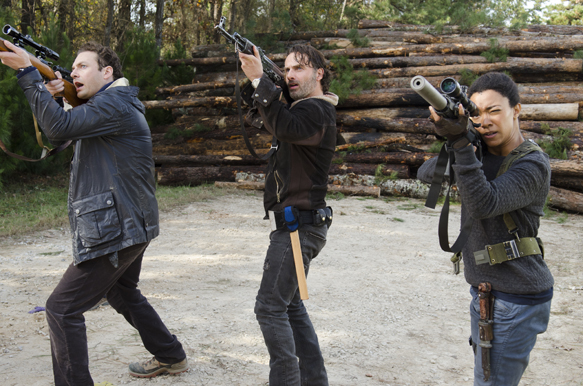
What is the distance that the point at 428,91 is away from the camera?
180cm

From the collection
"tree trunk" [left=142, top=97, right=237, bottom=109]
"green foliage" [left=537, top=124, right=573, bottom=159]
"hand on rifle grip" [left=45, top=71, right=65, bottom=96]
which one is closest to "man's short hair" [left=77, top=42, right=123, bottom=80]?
"hand on rifle grip" [left=45, top=71, right=65, bottom=96]

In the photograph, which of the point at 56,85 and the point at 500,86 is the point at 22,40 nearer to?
the point at 56,85

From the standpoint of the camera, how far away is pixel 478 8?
18.9 metres

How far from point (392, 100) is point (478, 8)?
8.86 meters

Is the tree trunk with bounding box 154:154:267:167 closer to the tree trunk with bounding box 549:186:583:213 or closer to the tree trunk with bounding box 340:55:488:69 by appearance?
the tree trunk with bounding box 340:55:488:69

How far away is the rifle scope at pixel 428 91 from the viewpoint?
179cm

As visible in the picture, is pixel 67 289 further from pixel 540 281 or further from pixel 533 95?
pixel 533 95

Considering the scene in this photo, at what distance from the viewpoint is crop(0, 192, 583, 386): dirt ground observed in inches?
151

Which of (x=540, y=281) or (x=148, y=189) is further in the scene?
(x=148, y=189)

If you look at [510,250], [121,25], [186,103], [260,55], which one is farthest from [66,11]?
[510,250]

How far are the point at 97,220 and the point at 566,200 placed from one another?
10048mm

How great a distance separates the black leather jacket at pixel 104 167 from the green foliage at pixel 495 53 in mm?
12478

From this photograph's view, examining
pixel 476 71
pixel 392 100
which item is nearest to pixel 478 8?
pixel 476 71

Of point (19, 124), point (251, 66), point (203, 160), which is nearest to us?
point (251, 66)
